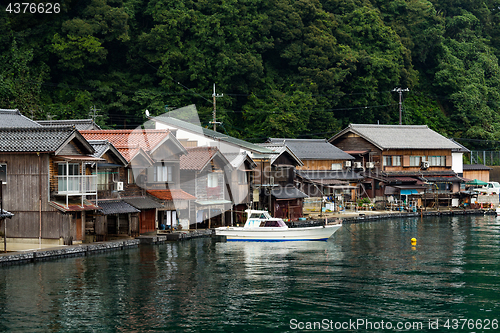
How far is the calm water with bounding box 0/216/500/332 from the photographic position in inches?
909

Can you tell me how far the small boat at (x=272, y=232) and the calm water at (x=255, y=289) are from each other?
2.40 m

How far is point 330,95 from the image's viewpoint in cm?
8288

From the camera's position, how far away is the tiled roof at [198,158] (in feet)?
163

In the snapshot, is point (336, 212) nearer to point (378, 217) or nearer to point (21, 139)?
point (378, 217)

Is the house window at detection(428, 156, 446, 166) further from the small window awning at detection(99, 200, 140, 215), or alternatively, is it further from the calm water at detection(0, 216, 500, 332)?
the small window awning at detection(99, 200, 140, 215)

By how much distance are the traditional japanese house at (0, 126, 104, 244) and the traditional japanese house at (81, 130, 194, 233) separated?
5265mm

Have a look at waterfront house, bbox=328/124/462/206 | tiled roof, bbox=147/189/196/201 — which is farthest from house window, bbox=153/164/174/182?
waterfront house, bbox=328/124/462/206

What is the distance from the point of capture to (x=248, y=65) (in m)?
75.4

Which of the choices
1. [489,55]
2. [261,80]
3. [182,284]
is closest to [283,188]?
[261,80]

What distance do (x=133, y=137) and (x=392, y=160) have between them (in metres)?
38.2

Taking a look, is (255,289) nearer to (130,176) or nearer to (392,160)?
(130,176)

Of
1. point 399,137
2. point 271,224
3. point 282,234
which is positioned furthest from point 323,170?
point 282,234

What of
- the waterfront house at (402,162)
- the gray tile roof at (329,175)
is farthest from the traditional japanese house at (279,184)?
the waterfront house at (402,162)

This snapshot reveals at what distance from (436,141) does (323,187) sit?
19342mm
